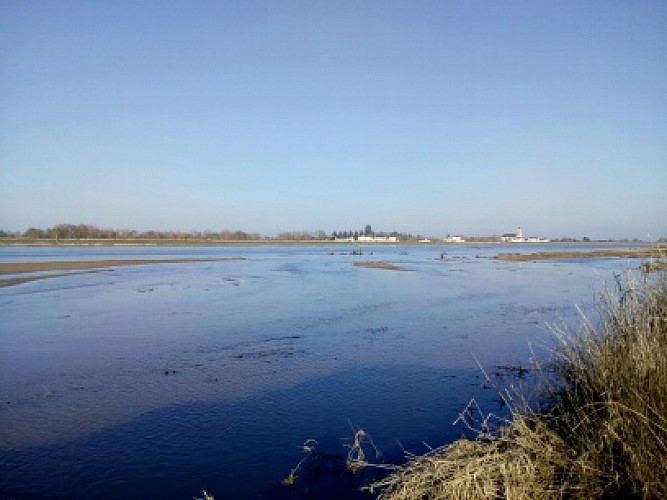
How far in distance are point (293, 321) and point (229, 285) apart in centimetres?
1280

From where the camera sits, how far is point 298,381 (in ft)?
34.1

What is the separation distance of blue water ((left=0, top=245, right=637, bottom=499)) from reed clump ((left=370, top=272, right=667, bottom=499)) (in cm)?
88

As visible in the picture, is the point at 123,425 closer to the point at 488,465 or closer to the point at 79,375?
the point at 79,375

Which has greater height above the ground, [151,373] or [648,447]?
[648,447]

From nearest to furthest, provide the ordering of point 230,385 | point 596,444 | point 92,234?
point 596,444 → point 230,385 → point 92,234

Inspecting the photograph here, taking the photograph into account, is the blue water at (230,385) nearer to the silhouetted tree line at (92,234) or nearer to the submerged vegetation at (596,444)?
the submerged vegetation at (596,444)

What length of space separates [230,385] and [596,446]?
7127 mm

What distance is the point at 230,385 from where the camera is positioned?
10.1 metres

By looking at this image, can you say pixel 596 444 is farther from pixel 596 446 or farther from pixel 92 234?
pixel 92 234

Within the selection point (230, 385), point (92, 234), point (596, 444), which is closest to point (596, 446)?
point (596, 444)

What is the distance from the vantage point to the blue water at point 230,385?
21.6 ft

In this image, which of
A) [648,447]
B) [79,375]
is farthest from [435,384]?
[79,375]

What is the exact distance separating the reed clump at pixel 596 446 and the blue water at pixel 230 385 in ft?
2.87

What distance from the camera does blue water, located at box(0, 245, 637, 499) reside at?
6594 millimetres
